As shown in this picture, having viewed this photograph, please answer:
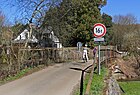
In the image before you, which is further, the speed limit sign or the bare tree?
the bare tree

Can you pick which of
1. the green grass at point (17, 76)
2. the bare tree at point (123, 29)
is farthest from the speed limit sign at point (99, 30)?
the bare tree at point (123, 29)

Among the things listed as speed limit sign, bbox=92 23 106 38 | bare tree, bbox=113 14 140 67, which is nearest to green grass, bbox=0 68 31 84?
speed limit sign, bbox=92 23 106 38

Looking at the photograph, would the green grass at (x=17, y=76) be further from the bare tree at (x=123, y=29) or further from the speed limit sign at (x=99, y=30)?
the bare tree at (x=123, y=29)

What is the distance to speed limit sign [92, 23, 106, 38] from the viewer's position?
15.8 meters

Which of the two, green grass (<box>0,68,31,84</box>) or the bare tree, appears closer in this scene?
green grass (<box>0,68,31,84</box>)

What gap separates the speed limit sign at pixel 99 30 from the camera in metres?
15.8

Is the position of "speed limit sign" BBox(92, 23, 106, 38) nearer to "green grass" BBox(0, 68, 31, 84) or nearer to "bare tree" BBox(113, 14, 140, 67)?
"green grass" BBox(0, 68, 31, 84)

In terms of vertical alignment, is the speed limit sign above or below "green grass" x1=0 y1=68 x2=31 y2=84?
above

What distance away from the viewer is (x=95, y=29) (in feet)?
52.3

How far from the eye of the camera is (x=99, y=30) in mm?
15867

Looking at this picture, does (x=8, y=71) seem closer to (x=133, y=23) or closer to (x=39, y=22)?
(x=39, y=22)

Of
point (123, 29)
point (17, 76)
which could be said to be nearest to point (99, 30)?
point (17, 76)

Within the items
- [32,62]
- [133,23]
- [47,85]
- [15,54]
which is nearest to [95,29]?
[47,85]

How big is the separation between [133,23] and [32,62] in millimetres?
57504
